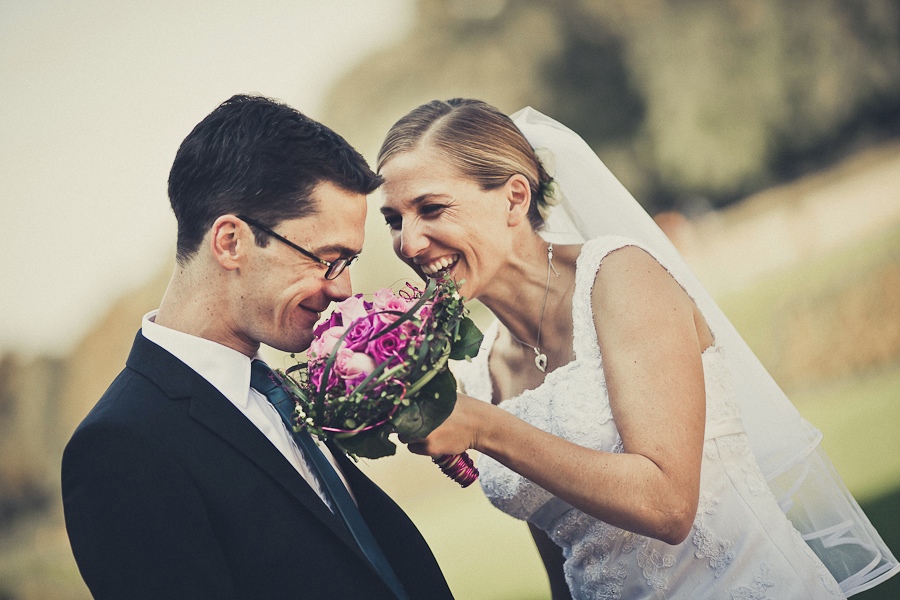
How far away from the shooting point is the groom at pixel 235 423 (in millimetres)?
1979

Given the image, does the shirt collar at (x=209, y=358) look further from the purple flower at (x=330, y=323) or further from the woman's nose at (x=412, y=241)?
the woman's nose at (x=412, y=241)

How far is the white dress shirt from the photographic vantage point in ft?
7.79

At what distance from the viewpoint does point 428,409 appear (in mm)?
2133

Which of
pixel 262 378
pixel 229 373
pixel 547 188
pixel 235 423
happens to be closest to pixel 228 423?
pixel 235 423

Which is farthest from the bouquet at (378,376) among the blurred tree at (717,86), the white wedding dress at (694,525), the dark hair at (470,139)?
the blurred tree at (717,86)

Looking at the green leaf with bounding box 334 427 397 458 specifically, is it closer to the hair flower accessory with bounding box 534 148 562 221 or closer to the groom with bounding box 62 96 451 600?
the groom with bounding box 62 96 451 600

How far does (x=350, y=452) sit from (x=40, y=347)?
678cm

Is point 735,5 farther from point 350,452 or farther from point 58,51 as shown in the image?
point 350,452

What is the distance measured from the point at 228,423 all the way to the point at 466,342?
676 millimetres

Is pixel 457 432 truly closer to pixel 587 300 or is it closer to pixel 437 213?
pixel 587 300

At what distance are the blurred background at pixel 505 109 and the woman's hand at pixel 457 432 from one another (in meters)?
4.88

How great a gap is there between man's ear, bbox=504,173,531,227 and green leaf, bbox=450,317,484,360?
1098 millimetres

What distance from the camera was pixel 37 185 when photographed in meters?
7.50

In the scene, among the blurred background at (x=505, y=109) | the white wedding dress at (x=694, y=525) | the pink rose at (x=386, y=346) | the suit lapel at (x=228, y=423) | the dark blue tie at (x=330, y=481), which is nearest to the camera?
the pink rose at (x=386, y=346)
